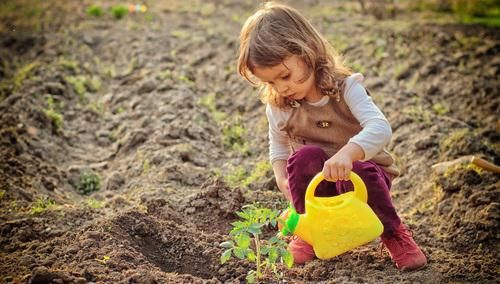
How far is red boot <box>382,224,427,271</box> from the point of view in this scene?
108 inches

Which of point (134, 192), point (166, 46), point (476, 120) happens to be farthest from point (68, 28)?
point (476, 120)

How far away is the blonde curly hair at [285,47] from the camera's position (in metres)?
2.72

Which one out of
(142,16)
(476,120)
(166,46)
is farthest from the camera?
(142,16)

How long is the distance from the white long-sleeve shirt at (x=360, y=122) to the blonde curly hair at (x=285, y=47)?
0.06 m

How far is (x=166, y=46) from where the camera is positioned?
652 cm

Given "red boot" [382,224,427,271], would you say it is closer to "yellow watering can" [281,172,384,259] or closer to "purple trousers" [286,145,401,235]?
"purple trousers" [286,145,401,235]

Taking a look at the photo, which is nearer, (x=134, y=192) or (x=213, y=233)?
(x=213, y=233)

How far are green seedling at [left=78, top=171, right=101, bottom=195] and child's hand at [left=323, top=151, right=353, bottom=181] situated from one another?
202cm

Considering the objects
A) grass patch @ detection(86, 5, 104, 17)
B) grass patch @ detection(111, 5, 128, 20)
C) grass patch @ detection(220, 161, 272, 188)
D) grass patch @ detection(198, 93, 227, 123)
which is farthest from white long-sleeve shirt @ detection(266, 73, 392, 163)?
grass patch @ detection(86, 5, 104, 17)

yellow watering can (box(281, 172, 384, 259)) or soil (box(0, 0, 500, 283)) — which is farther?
soil (box(0, 0, 500, 283))

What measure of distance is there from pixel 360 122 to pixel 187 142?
183cm

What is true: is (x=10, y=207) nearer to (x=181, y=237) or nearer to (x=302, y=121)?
(x=181, y=237)

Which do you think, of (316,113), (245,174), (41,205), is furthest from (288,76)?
(41,205)

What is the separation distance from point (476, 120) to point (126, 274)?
2.91 metres
